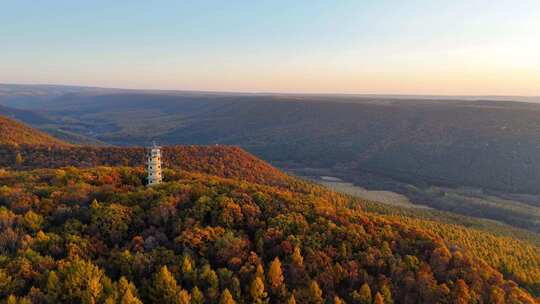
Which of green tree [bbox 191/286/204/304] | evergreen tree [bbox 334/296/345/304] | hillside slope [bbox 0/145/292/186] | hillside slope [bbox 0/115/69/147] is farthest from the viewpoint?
hillside slope [bbox 0/115/69/147]

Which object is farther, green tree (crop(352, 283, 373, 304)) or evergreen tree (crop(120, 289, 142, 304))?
green tree (crop(352, 283, 373, 304))

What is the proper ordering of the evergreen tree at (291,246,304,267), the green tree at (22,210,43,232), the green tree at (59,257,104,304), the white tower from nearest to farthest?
the green tree at (59,257,104,304)
the green tree at (22,210,43,232)
the evergreen tree at (291,246,304,267)
the white tower

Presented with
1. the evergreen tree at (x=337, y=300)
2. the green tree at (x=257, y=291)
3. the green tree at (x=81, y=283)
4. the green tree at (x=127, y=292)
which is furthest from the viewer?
the green tree at (x=257, y=291)

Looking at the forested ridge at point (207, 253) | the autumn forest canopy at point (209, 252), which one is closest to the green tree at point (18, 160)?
the autumn forest canopy at point (209, 252)

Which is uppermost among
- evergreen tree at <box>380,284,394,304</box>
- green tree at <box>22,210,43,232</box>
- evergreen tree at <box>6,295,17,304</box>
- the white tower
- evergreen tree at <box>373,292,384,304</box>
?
the white tower

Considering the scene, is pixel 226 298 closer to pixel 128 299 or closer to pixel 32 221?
pixel 128 299

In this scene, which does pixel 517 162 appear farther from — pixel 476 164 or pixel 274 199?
pixel 274 199

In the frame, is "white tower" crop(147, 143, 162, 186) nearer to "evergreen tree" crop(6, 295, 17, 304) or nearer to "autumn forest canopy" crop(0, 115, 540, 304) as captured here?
"autumn forest canopy" crop(0, 115, 540, 304)

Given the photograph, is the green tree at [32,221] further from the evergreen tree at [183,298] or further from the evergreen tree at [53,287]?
the evergreen tree at [183,298]

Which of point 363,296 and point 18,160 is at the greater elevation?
point 18,160

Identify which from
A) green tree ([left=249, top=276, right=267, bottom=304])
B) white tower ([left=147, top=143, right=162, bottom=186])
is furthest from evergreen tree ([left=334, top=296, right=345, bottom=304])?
white tower ([left=147, top=143, right=162, bottom=186])

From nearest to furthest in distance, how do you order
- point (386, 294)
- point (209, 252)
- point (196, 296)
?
1. point (196, 296)
2. point (386, 294)
3. point (209, 252)

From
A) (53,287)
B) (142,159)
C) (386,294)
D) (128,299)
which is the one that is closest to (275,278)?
(386,294)
